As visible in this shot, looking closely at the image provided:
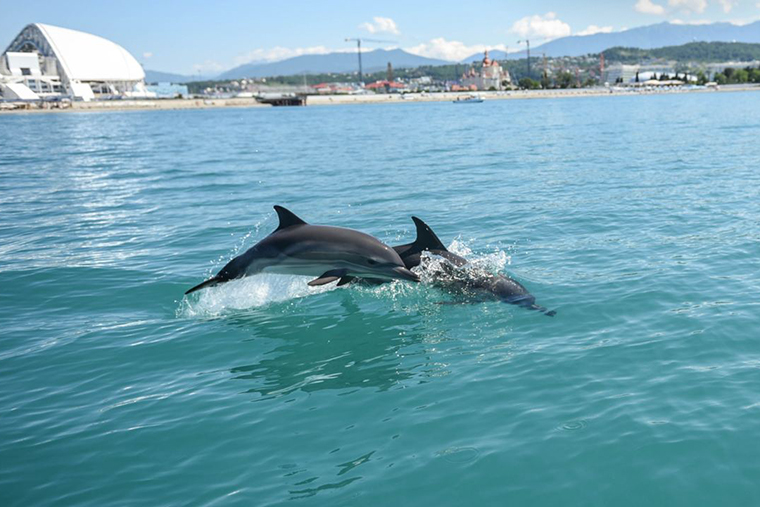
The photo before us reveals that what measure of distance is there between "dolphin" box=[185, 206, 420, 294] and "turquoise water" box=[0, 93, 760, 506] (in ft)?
2.89

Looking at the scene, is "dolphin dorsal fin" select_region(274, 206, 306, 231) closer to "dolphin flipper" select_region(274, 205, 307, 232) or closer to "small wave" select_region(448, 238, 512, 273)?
"dolphin flipper" select_region(274, 205, 307, 232)

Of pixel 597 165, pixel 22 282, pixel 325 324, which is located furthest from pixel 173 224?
pixel 597 165

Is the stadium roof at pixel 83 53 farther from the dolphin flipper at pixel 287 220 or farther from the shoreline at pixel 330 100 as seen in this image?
the dolphin flipper at pixel 287 220

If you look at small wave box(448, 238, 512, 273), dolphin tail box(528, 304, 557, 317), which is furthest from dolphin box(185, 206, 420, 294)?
small wave box(448, 238, 512, 273)

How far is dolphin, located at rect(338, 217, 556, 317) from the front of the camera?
1017 cm

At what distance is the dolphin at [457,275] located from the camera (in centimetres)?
1017

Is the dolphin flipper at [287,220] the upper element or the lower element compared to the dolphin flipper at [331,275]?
upper

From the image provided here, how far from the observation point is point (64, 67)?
543 feet

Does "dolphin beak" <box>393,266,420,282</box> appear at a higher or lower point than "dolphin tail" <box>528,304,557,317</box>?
higher

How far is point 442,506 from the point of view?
17.4 feet

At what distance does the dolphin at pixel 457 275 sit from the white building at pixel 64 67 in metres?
160

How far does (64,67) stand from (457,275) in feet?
596

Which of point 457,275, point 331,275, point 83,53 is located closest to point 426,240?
point 457,275


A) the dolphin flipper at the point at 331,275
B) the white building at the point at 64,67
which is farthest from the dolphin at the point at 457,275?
the white building at the point at 64,67
